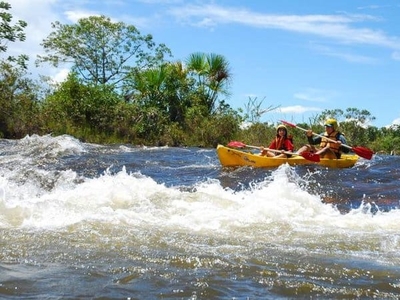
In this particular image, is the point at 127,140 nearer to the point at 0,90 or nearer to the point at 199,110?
the point at 199,110

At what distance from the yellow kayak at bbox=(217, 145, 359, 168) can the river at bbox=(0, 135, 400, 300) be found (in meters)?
2.32

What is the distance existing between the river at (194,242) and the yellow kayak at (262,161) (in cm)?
232

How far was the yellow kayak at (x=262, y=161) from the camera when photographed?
1099 cm

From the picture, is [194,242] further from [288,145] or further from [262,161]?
[288,145]

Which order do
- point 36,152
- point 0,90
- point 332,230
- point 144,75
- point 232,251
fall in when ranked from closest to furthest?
point 232,251, point 332,230, point 36,152, point 0,90, point 144,75

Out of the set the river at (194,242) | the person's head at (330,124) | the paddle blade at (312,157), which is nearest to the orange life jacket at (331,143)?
the person's head at (330,124)

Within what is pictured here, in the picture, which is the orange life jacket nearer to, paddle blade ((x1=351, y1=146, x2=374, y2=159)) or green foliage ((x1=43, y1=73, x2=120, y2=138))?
paddle blade ((x1=351, y1=146, x2=374, y2=159))

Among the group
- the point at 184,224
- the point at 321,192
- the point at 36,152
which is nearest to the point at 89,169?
the point at 36,152

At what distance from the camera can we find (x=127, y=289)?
2.99 metres

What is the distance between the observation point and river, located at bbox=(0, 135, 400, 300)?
3080 mm

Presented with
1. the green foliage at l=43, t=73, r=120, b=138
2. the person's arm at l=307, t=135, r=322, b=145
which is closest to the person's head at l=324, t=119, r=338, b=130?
the person's arm at l=307, t=135, r=322, b=145

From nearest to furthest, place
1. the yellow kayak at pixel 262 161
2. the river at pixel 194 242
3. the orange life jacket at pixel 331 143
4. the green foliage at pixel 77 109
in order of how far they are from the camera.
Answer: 1. the river at pixel 194 242
2. the yellow kayak at pixel 262 161
3. the orange life jacket at pixel 331 143
4. the green foliage at pixel 77 109

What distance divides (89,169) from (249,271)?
7.46m

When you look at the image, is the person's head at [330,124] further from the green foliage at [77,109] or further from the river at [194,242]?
the green foliage at [77,109]
